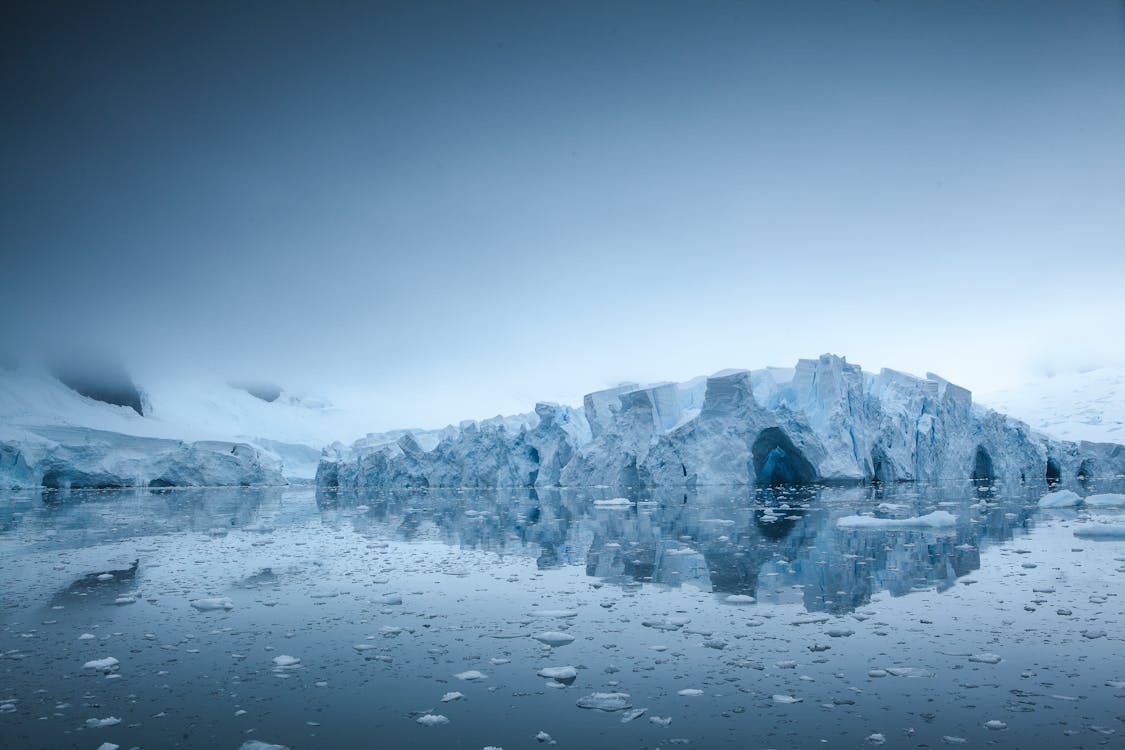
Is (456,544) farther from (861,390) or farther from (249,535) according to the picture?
(861,390)

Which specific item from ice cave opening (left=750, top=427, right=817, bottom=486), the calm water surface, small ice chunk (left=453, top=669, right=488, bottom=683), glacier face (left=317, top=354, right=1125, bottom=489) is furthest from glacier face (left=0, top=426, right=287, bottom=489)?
small ice chunk (left=453, top=669, right=488, bottom=683)

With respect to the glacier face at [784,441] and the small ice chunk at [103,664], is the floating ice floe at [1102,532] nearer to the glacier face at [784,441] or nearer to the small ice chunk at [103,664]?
the small ice chunk at [103,664]

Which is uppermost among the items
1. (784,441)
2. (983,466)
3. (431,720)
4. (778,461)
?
(784,441)

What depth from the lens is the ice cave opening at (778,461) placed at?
27.3 metres

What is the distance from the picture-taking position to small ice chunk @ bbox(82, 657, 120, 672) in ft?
12.4

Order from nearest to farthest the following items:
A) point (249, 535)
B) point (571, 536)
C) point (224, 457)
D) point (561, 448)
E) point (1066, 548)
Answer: point (1066, 548)
point (571, 536)
point (249, 535)
point (561, 448)
point (224, 457)

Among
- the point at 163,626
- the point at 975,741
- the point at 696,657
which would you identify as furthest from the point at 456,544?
the point at 975,741

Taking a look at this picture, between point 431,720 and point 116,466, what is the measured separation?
46.6 m

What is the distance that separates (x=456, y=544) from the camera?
10000mm

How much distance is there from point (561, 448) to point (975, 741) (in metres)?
32.9

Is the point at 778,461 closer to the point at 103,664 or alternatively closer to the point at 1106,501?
the point at 1106,501

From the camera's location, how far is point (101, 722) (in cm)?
294

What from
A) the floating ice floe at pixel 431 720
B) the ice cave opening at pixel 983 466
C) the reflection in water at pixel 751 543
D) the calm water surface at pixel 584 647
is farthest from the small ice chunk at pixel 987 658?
the ice cave opening at pixel 983 466

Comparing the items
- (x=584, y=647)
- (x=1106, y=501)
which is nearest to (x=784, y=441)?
(x=1106, y=501)
